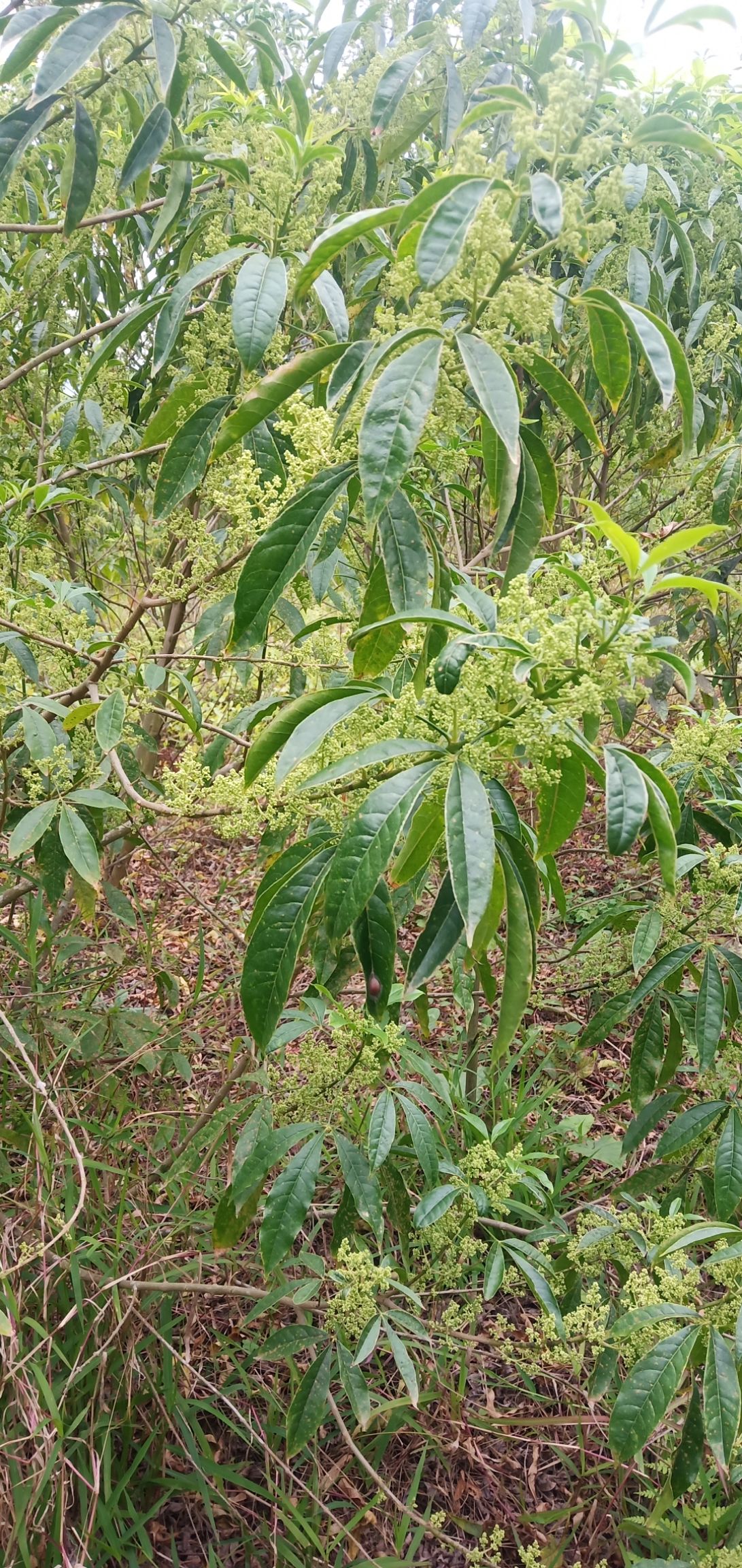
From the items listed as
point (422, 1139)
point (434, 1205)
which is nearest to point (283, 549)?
point (422, 1139)

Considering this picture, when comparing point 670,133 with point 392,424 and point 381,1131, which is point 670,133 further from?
point 381,1131

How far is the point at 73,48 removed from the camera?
109 centimetres

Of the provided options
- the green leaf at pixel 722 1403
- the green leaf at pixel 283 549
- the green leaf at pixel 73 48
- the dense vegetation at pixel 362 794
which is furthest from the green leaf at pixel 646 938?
the green leaf at pixel 73 48

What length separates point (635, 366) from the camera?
6.03 feet

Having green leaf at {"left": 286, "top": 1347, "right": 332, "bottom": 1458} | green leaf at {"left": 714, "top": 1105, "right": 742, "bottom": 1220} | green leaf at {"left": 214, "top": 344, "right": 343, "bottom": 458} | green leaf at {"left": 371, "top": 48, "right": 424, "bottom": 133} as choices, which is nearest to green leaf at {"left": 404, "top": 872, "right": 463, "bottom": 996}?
green leaf at {"left": 214, "top": 344, "right": 343, "bottom": 458}

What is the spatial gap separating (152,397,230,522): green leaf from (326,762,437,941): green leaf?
628mm

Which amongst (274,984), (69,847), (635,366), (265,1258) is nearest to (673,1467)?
(265,1258)

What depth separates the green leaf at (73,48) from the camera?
107 cm

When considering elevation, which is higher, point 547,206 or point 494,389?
point 547,206

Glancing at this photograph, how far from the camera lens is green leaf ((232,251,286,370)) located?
105 cm

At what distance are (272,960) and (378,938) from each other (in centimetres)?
12

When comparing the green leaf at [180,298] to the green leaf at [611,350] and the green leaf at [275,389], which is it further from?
the green leaf at [611,350]

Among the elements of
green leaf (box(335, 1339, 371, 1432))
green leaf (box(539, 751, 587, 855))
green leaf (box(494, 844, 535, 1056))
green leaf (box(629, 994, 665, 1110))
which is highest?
green leaf (box(539, 751, 587, 855))

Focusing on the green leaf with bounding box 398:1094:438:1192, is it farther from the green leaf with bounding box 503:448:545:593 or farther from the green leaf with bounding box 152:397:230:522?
the green leaf with bounding box 152:397:230:522
